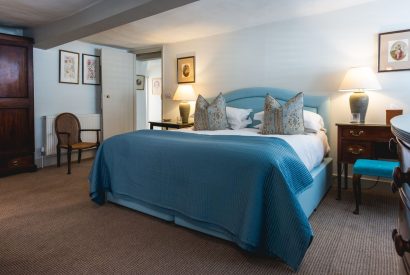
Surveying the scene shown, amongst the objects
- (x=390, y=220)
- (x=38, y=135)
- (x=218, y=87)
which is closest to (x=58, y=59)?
(x=38, y=135)

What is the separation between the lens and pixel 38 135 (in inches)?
182

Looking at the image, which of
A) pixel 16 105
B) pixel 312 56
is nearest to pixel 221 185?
pixel 312 56

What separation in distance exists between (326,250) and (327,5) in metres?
2.78

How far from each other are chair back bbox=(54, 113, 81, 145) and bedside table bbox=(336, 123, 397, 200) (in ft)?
13.1

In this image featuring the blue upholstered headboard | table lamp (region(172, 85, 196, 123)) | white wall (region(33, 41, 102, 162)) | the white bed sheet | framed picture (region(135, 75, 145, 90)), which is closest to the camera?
the white bed sheet

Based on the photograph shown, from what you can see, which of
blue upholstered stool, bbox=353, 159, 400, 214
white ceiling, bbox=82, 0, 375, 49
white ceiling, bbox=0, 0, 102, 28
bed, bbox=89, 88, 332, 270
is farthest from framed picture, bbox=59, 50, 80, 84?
blue upholstered stool, bbox=353, 159, 400, 214

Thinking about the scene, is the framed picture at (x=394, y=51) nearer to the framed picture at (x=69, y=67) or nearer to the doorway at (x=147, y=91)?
the framed picture at (x=69, y=67)

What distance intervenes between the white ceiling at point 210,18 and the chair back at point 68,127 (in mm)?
1419

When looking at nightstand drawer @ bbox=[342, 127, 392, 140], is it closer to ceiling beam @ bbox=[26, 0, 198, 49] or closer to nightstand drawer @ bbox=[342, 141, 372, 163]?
nightstand drawer @ bbox=[342, 141, 372, 163]

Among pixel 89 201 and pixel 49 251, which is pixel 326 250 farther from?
pixel 89 201

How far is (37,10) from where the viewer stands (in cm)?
343

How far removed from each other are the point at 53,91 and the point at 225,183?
13.1 ft

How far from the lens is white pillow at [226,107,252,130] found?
12.8ft

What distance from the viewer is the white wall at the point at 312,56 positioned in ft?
10.6
